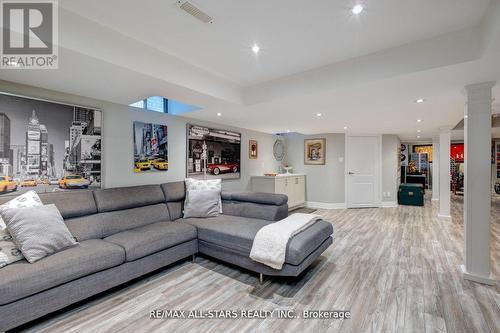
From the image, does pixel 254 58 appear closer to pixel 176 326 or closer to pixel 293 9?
pixel 293 9

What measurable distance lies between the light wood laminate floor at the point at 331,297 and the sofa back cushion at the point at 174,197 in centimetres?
71

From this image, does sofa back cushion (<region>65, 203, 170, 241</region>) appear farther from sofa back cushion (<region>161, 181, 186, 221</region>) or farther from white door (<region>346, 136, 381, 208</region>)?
white door (<region>346, 136, 381, 208</region>)

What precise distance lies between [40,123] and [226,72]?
207cm

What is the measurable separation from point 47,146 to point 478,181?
4.50 m

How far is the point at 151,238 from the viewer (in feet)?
7.71

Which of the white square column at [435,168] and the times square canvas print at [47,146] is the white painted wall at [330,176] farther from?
the times square canvas print at [47,146]

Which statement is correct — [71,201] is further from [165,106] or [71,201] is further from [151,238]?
[165,106]

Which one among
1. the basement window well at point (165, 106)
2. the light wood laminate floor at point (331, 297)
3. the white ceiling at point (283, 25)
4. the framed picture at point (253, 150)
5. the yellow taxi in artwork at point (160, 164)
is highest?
the white ceiling at point (283, 25)

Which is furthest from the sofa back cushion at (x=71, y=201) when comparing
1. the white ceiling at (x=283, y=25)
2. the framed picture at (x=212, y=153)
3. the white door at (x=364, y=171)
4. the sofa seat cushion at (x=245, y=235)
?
the white door at (x=364, y=171)

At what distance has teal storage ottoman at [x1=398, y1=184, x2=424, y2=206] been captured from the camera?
625cm

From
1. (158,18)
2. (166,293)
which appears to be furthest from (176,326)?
(158,18)

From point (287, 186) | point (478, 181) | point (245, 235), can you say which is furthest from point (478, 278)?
point (287, 186)

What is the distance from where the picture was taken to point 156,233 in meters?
2.44

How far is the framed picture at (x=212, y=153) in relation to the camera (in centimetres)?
401
